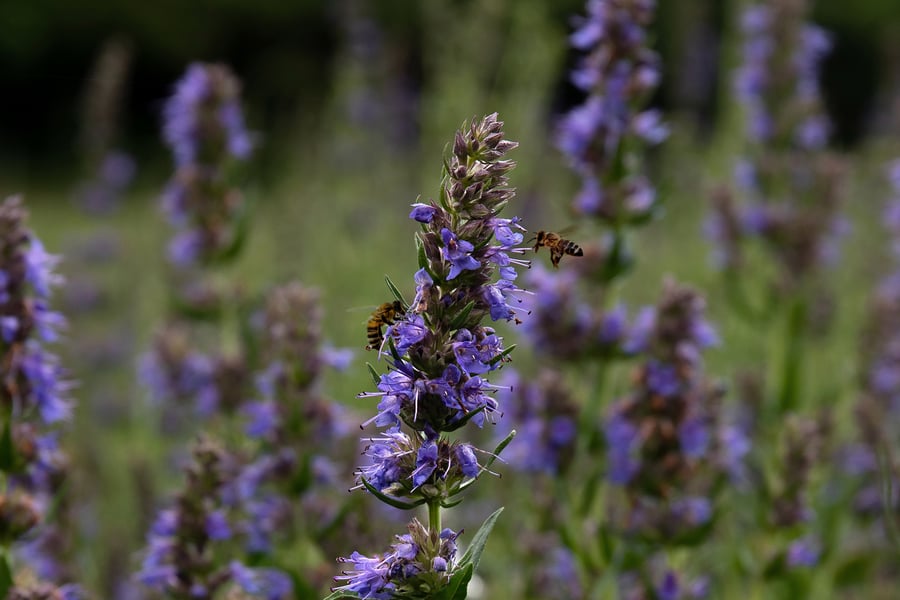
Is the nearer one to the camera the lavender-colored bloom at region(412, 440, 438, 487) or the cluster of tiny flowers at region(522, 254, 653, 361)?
the lavender-colored bloom at region(412, 440, 438, 487)

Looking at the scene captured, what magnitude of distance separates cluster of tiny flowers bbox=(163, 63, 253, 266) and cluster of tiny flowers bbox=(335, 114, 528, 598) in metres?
2.85

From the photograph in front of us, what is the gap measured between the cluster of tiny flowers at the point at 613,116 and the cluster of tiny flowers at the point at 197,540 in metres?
1.71

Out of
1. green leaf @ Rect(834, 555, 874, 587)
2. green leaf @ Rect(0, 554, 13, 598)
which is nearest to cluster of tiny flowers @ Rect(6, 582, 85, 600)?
green leaf @ Rect(0, 554, 13, 598)

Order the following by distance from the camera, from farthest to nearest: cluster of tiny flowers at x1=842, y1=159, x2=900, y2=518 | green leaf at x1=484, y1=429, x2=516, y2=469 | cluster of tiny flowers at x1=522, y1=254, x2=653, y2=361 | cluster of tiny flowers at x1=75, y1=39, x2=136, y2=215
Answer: cluster of tiny flowers at x1=75, y1=39, x2=136, y2=215
cluster of tiny flowers at x1=842, y1=159, x2=900, y2=518
cluster of tiny flowers at x1=522, y1=254, x2=653, y2=361
green leaf at x1=484, y1=429, x2=516, y2=469

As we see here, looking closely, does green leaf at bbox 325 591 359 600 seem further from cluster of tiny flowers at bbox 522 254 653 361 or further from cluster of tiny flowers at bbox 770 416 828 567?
cluster of tiny flowers at bbox 770 416 828 567

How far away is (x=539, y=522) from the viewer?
392 cm

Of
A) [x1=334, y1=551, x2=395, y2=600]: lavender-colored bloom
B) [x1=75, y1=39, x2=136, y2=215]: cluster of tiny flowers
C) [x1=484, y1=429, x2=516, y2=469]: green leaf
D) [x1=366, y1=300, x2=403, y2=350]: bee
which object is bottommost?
[x1=334, y1=551, x2=395, y2=600]: lavender-colored bloom

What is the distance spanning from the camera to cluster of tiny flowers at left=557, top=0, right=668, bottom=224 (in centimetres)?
382

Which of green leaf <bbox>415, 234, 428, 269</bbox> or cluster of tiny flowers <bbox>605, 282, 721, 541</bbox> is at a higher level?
cluster of tiny flowers <bbox>605, 282, 721, 541</bbox>

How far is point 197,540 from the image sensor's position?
2836 mm

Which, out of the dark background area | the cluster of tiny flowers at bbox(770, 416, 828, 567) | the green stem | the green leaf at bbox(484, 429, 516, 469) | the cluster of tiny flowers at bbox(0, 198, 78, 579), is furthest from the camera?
the dark background area

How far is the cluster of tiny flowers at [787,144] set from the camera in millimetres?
5430

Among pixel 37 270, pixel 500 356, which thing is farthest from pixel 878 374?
pixel 37 270

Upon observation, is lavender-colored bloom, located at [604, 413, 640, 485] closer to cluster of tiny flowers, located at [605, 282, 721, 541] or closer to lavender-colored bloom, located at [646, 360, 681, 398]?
cluster of tiny flowers, located at [605, 282, 721, 541]
